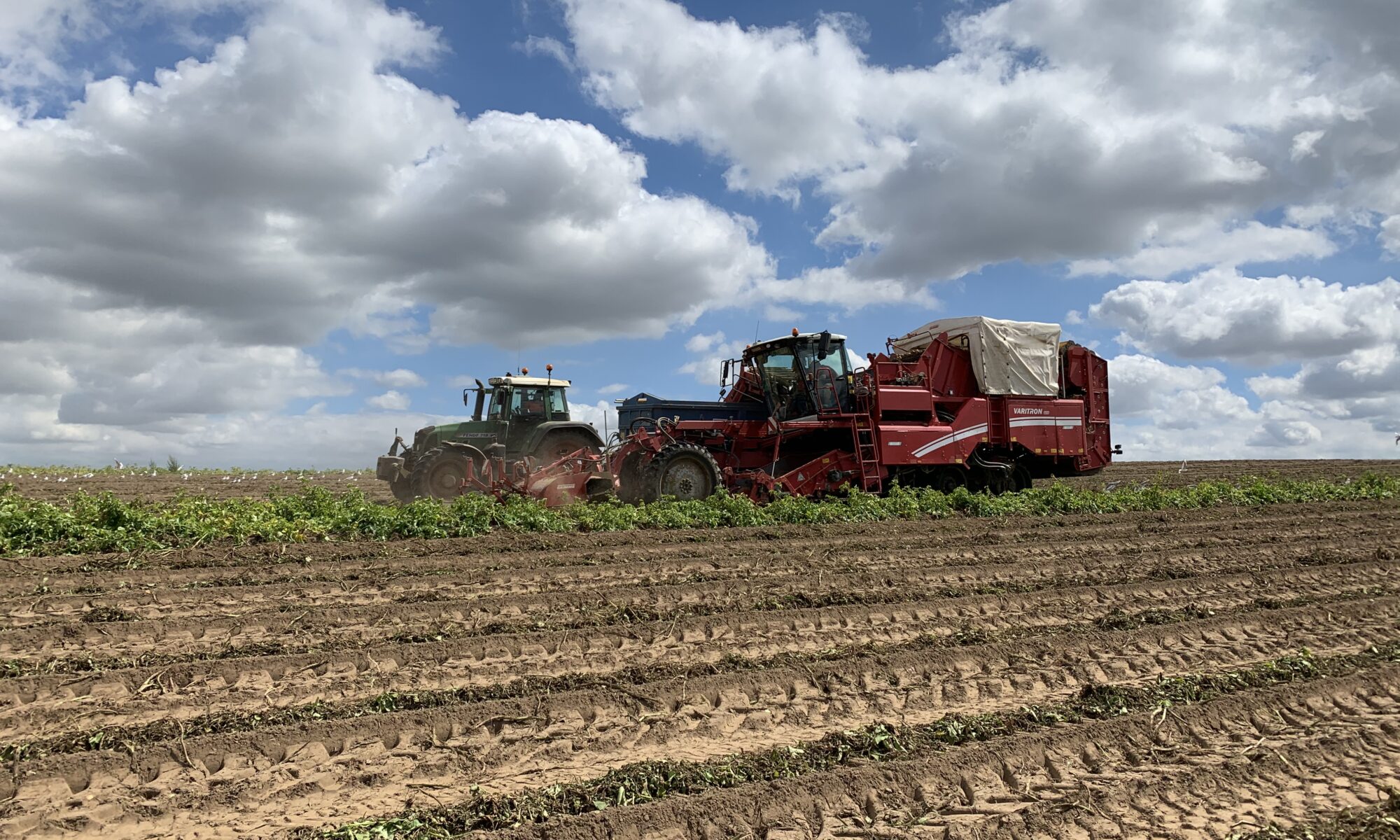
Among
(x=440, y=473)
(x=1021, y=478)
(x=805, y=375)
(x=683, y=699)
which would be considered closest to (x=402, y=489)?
(x=440, y=473)

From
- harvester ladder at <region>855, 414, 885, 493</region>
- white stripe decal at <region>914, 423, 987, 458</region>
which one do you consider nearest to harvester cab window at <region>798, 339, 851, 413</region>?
harvester ladder at <region>855, 414, 885, 493</region>

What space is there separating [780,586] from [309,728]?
406cm

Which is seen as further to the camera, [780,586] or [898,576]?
[898,576]

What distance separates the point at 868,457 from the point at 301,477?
13.3 m

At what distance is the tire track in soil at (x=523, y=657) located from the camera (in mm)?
4500

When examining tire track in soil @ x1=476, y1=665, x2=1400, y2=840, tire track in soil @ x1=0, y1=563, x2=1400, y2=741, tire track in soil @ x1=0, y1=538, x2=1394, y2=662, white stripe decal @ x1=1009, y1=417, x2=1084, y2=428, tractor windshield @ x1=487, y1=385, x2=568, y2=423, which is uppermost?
tractor windshield @ x1=487, y1=385, x2=568, y2=423

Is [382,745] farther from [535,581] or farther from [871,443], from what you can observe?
[871,443]

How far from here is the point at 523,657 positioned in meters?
5.28

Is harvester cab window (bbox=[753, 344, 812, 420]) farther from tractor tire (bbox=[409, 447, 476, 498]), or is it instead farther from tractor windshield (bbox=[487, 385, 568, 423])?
tractor tire (bbox=[409, 447, 476, 498])

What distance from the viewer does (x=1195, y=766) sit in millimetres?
3869

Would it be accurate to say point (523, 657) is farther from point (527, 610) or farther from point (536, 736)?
point (536, 736)

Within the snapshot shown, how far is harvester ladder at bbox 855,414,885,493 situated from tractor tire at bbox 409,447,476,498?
6.41m

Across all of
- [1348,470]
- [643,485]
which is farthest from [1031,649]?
[1348,470]

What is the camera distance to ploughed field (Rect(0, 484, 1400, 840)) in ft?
11.3
